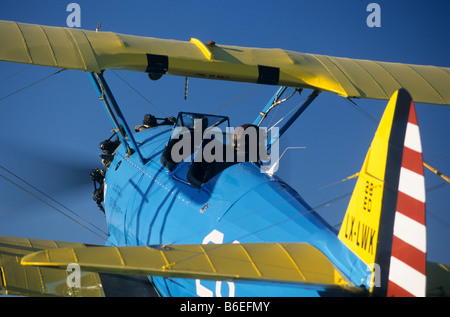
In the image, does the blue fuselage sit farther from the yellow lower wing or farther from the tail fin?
the yellow lower wing

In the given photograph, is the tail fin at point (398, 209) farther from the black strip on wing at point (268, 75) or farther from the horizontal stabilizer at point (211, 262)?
the black strip on wing at point (268, 75)

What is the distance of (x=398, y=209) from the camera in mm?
3957

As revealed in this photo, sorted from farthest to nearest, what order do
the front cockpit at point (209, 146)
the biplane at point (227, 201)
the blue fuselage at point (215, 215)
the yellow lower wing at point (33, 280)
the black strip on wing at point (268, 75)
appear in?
the black strip on wing at point (268, 75)
the front cockpit at point (209, 146)
the yellow lower wing at point (33, 280)
the blue fuselage at point (215, 215)
the biplane at point (227, 201)

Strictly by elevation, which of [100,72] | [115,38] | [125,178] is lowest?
[125,178]

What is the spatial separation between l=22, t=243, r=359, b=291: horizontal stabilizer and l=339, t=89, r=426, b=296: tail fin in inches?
12.8

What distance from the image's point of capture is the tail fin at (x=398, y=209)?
12.8 ft

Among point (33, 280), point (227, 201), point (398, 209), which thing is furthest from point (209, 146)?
point (398, 209)

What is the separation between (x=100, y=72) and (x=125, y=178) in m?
1.87

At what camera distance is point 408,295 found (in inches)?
154

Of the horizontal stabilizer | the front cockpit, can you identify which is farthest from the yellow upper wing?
the horizontal stabilizer

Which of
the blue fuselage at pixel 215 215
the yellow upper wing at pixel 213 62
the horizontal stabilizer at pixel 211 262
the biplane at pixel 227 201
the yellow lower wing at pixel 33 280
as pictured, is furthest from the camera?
the yellow upper wing at pixel 213 62

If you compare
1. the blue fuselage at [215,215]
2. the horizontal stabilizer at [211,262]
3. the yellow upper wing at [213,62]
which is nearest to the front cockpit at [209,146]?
the blue fuselage at [215,215]

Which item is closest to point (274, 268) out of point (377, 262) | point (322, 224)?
point (377, 262)
